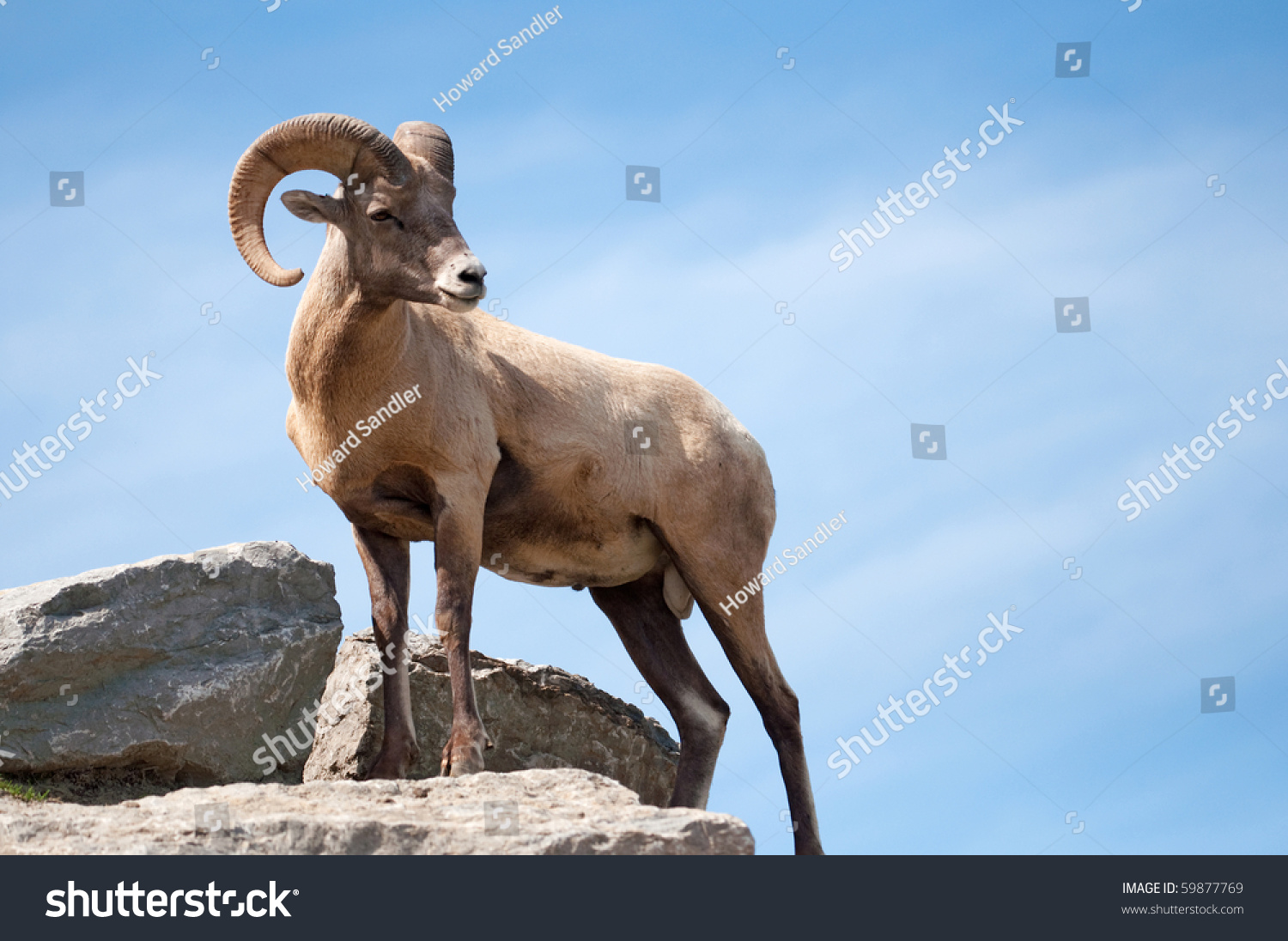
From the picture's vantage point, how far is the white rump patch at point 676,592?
10922mm

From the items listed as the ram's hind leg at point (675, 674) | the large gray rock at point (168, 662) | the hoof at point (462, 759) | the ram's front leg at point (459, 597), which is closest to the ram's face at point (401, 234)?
the ram's front leg at point (459, 597)

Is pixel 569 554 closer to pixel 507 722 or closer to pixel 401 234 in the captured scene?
pixel 507 722

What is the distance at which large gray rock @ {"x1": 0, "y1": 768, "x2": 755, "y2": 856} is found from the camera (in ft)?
22.7

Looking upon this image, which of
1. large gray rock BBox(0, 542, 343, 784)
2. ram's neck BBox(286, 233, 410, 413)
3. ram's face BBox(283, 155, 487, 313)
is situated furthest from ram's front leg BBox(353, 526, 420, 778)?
ram's face BBox(283, 155, 487, 313)

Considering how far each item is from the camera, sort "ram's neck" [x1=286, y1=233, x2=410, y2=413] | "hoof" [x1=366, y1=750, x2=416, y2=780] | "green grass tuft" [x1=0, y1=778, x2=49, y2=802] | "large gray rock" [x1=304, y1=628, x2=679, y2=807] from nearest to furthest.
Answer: "ram's neck" [x1=286, y1=233, x2=410, y2=413], "hoof" [x1=366, y1=750, x2=416, y2=780], "green grass tuft" [x1=0, y1=778, x2=49, y2=802], "large gray rock" [x1=304, y1=628, x2=679, y2=807]

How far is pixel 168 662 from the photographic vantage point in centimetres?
1056

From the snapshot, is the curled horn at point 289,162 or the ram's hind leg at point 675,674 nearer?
the curled horn at point 289,162

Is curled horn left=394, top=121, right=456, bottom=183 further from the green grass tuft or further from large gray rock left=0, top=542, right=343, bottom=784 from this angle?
the green grass tuft

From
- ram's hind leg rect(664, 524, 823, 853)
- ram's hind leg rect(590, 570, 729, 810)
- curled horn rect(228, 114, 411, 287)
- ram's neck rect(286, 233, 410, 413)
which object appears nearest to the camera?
curled horn rect(228, 114, 411, 287)

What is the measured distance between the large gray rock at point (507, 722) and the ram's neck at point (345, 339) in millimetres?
2678

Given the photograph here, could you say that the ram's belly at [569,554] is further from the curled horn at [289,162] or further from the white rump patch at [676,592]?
the curled horn at [289,162]

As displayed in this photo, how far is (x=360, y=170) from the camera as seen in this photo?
8984 millimetres

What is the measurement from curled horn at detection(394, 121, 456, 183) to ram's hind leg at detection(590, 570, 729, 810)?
353 centimetres
